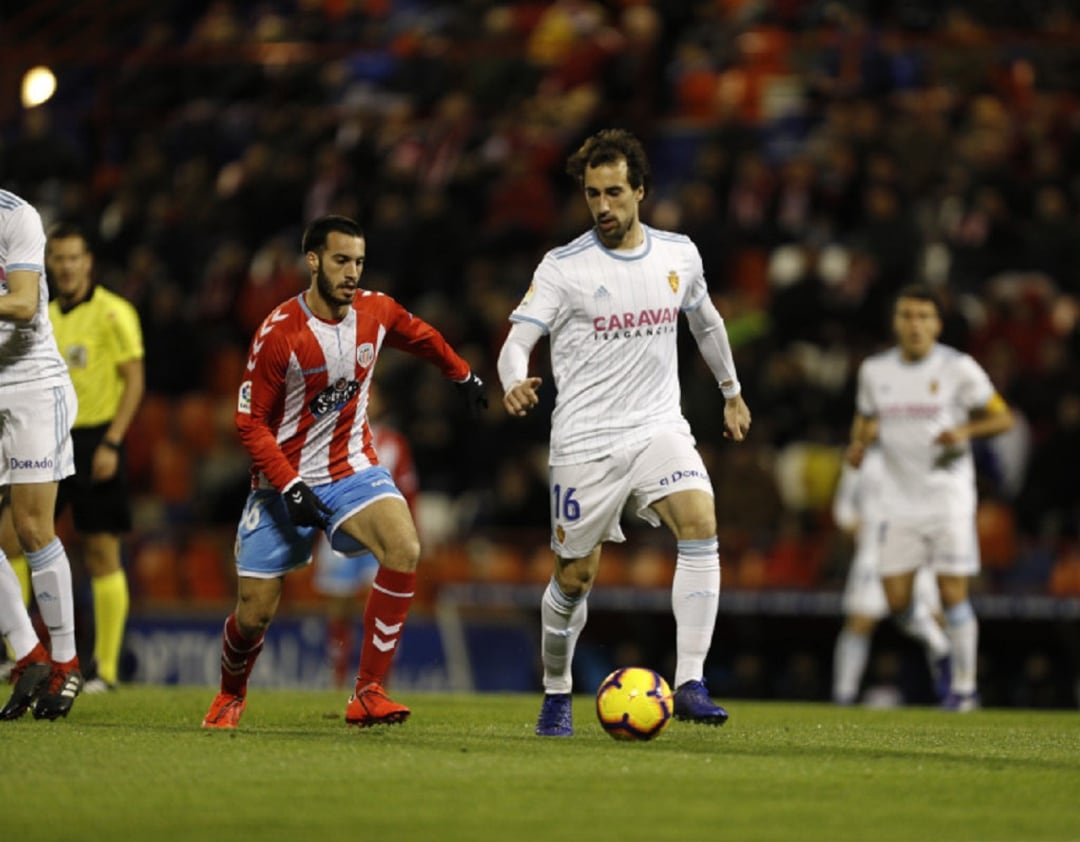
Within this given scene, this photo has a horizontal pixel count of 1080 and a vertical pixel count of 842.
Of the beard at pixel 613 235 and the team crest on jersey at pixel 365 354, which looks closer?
the beard at pixel 613 235

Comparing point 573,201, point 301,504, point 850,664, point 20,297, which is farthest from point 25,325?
point 573,201

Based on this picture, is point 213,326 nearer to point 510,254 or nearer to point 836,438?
point 510,254

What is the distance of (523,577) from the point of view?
1650 centimetres

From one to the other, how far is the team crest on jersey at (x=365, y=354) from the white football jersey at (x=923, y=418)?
5.41 m

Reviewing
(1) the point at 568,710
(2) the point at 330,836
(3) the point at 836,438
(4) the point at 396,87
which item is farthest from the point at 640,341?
(4) the point at 396,87

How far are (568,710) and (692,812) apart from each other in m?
2.72

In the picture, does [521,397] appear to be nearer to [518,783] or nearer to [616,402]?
[616,402]

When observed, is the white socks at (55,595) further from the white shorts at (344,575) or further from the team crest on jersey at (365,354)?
the white shorts at (344,575)

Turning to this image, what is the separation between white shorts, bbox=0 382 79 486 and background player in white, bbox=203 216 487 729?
0.86m

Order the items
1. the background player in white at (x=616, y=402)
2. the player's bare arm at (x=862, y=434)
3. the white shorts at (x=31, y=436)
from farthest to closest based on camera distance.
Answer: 1. the player's bare arm at (x=862, y=434)
2. the white shorts at (x=31, y=436)
3. the background player in white at (x=616, y=402)

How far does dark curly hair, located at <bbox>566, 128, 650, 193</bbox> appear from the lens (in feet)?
27.1

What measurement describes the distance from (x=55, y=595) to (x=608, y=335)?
279 centimetres

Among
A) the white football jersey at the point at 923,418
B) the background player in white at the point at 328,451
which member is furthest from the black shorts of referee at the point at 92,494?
the white football jersey at the point at 923,418

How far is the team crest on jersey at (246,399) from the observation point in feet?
27.3
